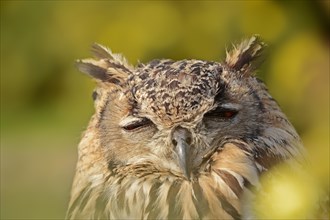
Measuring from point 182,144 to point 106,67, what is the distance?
1.66 feet

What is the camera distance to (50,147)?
5988mm

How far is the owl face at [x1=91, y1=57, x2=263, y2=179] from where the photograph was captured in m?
3.47

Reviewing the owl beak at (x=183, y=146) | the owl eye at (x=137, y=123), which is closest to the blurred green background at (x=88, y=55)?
the owl eye at (x=137, y=123)

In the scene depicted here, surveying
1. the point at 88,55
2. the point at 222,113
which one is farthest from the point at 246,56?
the point at 88,55

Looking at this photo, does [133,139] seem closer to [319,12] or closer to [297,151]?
[297,151]

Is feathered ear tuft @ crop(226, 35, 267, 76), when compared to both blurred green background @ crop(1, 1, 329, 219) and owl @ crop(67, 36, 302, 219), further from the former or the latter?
blurred green background @ crop(1, 1, 329, 219)

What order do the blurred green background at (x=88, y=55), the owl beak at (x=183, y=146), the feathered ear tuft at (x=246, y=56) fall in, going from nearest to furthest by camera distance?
the owl beak at (x=183, y=146), the feathered ear tuft at (x=246, y=56), the blurred green background at (x=88, y=55)

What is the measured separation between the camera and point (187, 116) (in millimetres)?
3469

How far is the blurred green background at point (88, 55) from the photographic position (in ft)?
17.7

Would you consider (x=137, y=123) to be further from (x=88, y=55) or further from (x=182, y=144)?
(x=88, y=55)

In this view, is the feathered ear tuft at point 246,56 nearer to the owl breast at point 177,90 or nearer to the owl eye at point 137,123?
the owl breast at point 177,90

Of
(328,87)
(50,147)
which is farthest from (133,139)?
(50,147)

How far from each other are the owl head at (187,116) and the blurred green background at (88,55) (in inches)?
43.7

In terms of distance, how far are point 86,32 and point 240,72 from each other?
7.03ft
